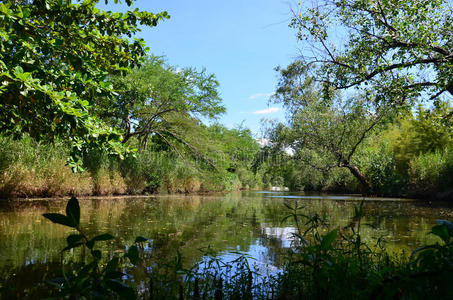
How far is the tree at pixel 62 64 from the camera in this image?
4.36 meters

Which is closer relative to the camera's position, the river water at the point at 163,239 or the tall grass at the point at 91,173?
the river water at the point at 163,239

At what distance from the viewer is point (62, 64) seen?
5.61 metres

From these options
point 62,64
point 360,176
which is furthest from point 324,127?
point 62,64

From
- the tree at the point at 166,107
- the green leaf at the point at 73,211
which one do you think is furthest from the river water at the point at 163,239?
the tree at the point at 166,107

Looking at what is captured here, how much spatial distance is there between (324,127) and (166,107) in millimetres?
10521

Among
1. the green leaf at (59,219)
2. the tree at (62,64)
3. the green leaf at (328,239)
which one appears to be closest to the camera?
the green leaf at (59,219)

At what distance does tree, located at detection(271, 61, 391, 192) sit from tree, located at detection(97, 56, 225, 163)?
16.7 ft

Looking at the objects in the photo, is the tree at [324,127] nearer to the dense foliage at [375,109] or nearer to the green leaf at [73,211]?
the dense foliage at [375,109]

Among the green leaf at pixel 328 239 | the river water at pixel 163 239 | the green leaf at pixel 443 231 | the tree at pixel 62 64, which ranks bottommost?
the river water at pixel 163 239

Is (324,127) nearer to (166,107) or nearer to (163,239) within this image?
(166,107)

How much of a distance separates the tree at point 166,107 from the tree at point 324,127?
5.10 metres

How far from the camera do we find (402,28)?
9.80m

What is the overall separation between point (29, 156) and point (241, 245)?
977cm

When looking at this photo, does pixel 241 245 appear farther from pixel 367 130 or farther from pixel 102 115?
pixel 367 130
